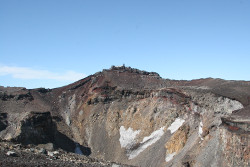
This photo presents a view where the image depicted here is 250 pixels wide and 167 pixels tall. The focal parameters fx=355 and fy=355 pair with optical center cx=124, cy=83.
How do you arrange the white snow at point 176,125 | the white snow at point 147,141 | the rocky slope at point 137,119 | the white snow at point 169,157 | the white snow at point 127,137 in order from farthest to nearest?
the white snow at point 127,137 → the white snow at point 147,141 → the white snow at point 176,125 → the white snow at point 169,157 → the rocky slope at point 137,119

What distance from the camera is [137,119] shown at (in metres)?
56.3

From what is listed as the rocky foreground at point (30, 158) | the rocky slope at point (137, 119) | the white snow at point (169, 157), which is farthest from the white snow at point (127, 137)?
the rocky foreground at point (30, 158)

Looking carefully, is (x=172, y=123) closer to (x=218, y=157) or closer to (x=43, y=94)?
(x=218, y=157)

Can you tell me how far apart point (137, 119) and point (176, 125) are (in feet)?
28.7

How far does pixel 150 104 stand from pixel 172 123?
24.7 feet

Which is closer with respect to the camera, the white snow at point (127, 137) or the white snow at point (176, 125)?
the white snow at point (176, 125)

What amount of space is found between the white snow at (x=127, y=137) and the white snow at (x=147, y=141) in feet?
4.92

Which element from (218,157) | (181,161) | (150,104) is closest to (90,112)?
(150,104)

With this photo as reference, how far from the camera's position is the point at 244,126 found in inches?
1411

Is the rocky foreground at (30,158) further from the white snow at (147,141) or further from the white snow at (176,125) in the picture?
the white snow at (176,125)

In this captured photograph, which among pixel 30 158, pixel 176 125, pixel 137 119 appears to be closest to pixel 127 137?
pixel 137 119

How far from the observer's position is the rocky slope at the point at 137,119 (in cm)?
3850

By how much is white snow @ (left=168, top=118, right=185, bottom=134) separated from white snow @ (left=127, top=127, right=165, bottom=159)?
1530 mm

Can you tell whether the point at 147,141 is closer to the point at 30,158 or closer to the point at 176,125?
the point at 176,125
